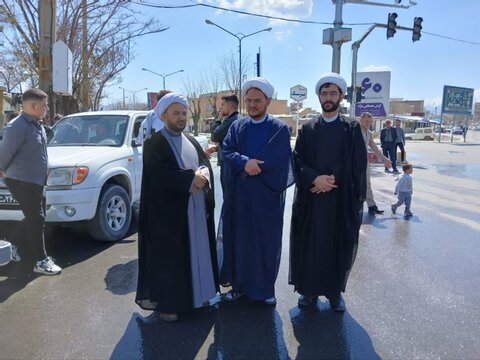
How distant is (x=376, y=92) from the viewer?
67.1ft

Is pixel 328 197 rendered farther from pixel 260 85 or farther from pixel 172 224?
pixel 172 224

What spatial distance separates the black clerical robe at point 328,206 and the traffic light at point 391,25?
536 inches

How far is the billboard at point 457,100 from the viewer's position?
45781 millimetres

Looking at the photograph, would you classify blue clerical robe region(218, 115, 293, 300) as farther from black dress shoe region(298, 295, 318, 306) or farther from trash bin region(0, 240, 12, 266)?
trash bin region(0, 240, 12, 266)

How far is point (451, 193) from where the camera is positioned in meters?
11.0

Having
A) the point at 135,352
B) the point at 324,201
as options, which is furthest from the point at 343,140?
the point at 135,352

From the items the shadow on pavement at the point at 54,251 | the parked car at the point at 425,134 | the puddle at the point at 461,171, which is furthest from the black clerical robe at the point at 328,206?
the parked car at the point at 425,134

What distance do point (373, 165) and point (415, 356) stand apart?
16007mm

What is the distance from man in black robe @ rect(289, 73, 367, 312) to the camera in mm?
3697

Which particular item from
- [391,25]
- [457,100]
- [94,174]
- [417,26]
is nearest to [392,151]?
[391,25]

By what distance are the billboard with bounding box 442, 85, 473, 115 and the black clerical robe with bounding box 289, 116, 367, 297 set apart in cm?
4766

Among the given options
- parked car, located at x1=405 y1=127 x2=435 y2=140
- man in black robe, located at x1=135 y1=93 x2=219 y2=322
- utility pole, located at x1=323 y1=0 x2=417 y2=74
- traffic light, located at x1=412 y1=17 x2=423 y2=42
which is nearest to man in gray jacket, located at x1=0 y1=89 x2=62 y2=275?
man in black robe, located at x1=135 y1=93 x2=219 y2=322

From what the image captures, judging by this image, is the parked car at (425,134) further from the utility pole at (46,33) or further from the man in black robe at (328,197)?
the man in black robe at (328,197)

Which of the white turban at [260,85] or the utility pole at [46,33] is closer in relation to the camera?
the white turban at [260,85]
